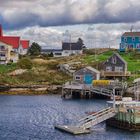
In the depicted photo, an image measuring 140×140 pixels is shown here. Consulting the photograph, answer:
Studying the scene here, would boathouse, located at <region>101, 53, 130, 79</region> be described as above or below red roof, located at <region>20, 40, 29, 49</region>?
below

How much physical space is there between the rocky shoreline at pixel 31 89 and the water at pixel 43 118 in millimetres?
7359

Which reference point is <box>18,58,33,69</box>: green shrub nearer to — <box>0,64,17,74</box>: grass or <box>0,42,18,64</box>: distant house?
<box>0,64,17,74</box>: grass

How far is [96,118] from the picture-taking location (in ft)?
237

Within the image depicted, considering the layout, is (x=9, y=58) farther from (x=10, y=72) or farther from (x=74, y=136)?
(x=74, y=136)

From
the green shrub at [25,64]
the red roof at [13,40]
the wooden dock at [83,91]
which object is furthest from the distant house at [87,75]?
the red roof at [13,40]

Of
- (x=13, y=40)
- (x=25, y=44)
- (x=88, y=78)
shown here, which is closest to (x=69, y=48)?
(x=25, y=44)

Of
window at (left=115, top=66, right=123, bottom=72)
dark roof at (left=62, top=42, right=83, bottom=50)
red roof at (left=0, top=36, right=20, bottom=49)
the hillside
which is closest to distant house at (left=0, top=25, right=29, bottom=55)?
red roof at (left=0, top=36, right=20, bottom=49)

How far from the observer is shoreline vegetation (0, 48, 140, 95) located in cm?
13075

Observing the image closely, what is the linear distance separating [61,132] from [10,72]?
245 feet

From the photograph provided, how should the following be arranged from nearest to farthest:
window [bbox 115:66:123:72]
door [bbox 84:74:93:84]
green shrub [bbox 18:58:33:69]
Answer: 1. door [bbox 84:74:93:84]
2. window [bbox 115:66:123:72]
3. green shrub [bbox 18:58:33:69]

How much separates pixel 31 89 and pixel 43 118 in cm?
4724

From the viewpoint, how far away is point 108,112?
7350 cm

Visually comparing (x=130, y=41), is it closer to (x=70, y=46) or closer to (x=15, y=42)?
(x=70, y=46)

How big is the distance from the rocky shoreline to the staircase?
185ft
